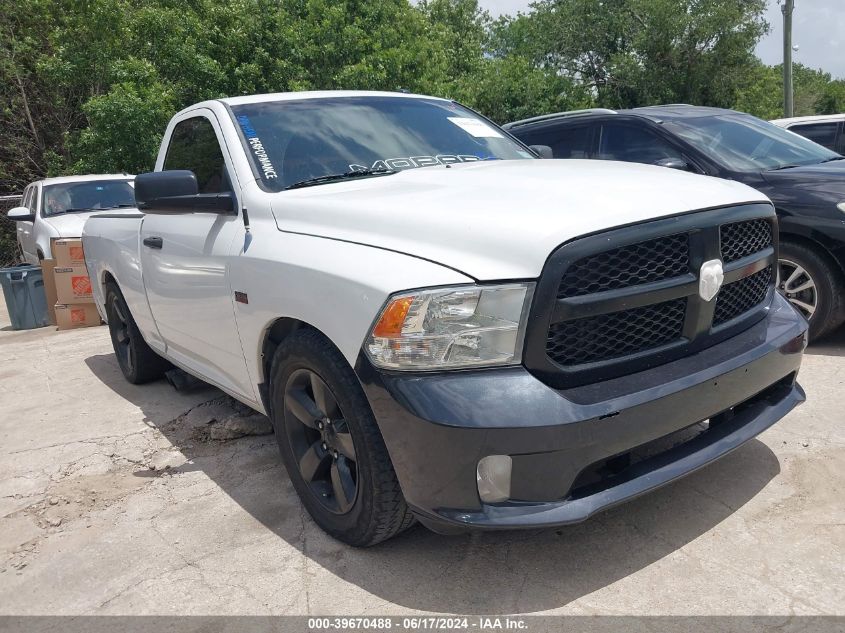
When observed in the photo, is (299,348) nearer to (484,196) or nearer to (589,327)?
(484,196)

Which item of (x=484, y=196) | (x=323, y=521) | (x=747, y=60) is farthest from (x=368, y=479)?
(x=747, y=60)

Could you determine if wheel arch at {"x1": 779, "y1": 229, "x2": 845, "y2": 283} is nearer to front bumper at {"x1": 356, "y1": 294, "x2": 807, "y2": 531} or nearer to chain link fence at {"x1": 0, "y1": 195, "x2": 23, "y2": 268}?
front bumper at {"x1": 356, "y1": 294, "x2": 807, "y2": 531}

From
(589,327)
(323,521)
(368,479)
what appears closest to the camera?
(589,327)

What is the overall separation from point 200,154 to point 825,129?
327 inches

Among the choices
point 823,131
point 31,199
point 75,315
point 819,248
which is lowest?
point 75,315

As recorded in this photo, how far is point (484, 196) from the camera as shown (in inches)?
105

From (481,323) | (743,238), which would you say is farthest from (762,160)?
(481,323)

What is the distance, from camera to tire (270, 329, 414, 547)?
2.48 metres

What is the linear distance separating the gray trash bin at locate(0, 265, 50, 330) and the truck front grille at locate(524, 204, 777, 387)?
8.44 metres

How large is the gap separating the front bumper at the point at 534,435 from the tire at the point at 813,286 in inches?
104

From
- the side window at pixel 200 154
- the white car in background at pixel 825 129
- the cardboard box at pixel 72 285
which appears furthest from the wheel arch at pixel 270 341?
the white car in background at pixel 825 129

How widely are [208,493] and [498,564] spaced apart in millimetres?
1549

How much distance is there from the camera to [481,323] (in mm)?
2258

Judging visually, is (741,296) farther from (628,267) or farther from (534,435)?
(534,435)
